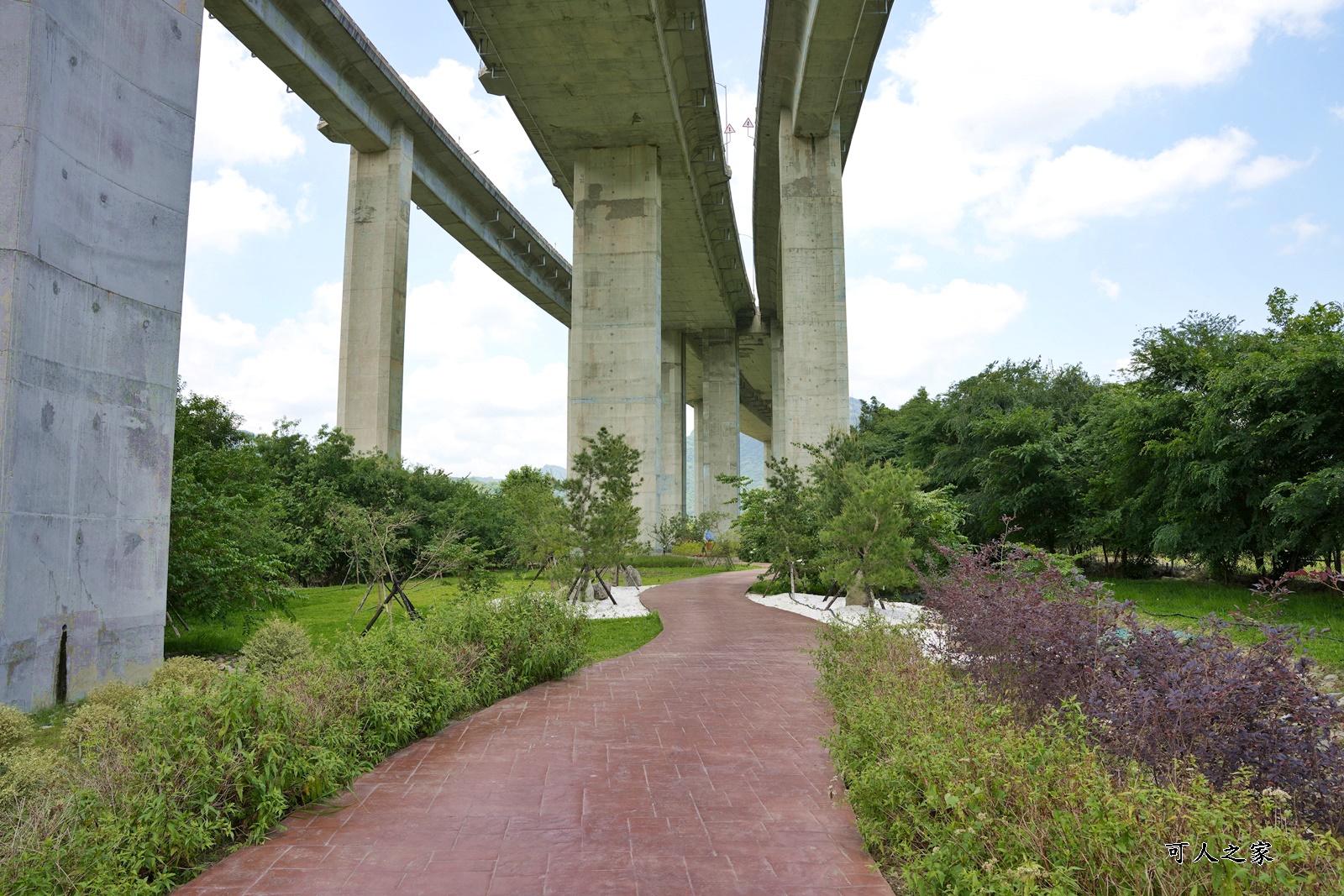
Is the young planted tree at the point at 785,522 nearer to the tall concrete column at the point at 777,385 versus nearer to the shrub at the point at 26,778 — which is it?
the shrub at the point at 26,778

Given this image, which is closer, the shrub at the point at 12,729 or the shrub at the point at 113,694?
the shrub at the point at 12,729

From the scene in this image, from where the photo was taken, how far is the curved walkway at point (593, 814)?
392cm

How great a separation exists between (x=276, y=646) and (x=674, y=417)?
4497 cm

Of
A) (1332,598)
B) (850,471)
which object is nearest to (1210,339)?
(1332,598)

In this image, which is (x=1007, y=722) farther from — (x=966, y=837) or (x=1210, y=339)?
(x=1210, y=339)

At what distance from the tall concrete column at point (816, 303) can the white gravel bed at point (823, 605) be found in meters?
7.92

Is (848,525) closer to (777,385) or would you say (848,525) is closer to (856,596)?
(856,596)

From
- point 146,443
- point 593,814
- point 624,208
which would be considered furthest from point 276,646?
point 624,208

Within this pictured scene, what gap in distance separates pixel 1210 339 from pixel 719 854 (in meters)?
24.2

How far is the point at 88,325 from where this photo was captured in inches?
283

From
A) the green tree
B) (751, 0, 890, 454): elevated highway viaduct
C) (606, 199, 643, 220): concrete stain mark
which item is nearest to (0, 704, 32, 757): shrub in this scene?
the green tree

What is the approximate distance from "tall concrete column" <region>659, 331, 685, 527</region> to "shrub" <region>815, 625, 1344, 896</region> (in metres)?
43.8

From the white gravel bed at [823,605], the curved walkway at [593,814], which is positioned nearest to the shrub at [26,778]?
the curved walkway at [593,814]

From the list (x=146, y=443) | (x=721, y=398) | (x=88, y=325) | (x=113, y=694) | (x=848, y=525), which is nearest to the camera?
(x=113, y=694)
